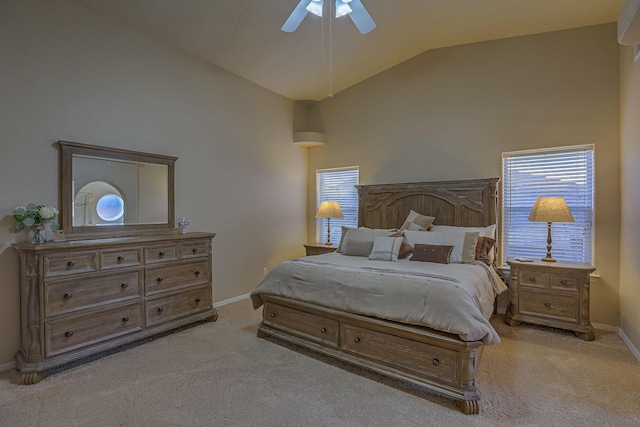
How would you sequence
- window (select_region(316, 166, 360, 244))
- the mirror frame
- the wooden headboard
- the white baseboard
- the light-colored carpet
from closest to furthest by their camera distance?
1. the light-colored carpet
2. the mirror frame
3. the wooden headboard
4. the white baseboard
5. window (select_region(316, 166, 360, 244))

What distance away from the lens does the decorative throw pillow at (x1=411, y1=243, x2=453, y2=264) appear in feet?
10.9

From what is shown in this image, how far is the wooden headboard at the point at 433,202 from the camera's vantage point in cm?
401

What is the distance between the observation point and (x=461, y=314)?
218 centimetres

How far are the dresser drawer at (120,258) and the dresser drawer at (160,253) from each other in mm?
77

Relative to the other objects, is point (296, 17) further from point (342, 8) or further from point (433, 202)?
point (433, 202)

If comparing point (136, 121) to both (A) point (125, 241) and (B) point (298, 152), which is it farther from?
(B) point (298, 152)

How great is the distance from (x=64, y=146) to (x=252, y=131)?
2315 millimetres

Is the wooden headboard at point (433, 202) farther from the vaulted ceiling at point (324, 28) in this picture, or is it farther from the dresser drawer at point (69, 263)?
the dresser drawer at point (69, 263)

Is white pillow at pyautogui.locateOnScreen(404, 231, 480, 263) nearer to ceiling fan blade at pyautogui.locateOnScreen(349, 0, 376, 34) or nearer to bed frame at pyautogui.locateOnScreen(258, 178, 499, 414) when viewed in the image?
bed frame at pyautogui.locateOnScreen(258, 178, 499, 414)

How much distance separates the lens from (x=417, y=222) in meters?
4.21

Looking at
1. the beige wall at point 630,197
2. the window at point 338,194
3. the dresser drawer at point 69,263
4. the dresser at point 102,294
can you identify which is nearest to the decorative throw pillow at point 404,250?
the window at point 338,194

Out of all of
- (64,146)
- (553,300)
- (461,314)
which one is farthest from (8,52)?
(553,300)

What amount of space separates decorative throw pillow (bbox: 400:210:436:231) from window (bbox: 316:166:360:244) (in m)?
1.11

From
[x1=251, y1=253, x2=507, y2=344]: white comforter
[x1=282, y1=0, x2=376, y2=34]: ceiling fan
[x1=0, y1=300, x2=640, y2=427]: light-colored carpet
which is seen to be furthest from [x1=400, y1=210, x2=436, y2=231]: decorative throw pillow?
[x1=282, y1=0, x2=376, y2=34]: ceiling fan
